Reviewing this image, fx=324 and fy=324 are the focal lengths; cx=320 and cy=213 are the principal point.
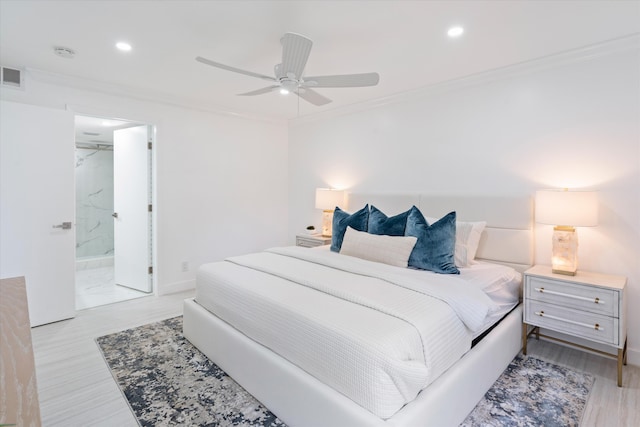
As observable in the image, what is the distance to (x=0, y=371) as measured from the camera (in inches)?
35.3

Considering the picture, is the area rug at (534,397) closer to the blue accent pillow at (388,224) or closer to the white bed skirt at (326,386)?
the white bed skirt at (326,386)

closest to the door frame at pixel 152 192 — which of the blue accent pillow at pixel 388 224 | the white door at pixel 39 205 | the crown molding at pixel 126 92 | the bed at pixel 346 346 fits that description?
the crown molding at pixel 126 92

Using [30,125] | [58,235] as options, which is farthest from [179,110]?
[58,235]

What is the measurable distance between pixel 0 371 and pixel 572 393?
2963mm

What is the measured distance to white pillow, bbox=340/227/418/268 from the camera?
9.04 ft

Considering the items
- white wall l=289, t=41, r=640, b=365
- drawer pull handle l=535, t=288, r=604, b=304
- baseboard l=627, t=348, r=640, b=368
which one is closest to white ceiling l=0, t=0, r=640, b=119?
white wall l=289, t=41, r=640, b=365

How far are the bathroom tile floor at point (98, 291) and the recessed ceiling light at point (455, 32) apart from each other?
14.1 feet

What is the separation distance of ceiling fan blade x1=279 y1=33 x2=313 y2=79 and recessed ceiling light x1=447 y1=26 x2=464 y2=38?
1.11 m

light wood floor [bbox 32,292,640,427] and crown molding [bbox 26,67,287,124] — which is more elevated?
crown molding [bbox 26,67,287,124]

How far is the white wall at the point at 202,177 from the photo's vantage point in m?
3.71

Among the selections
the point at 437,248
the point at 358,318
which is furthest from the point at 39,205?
the point at 437,248

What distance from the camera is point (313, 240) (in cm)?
436

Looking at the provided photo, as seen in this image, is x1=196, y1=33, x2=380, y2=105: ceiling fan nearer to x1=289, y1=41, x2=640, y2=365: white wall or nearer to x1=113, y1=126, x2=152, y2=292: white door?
x1=289, y1=41, x2=640, y2=365: white wall

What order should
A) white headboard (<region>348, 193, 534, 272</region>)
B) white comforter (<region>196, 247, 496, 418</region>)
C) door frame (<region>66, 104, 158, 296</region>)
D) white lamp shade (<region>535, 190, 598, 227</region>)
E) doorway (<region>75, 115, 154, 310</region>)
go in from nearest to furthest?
white comforter (<region>196, 247, 496, 418</region>)
white lamp shade (<region>535, 190, 598, 227</region>)
white headboard (<region>348, 193, 534, 272</region>)
door frame (<region>66, 104, 158, 296</region>)
doorway (<region>75, 115, 154, 310</region>)
